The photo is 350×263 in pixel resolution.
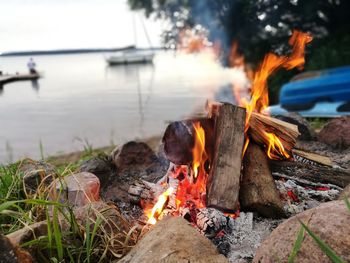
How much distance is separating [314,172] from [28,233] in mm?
2701

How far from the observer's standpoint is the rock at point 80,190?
362 centimetres

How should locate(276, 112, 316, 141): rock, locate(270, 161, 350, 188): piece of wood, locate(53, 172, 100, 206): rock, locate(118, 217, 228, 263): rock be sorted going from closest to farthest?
locate(118, 217, 228, 263): rock < locate(53, 172, 100, 206): rock < locate(270, 161, 350, 188): piece of wood < locate(276, 112, 316, 141): rock

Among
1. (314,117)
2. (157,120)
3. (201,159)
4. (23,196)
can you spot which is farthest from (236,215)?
(157,120)

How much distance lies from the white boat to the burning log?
66986 mm

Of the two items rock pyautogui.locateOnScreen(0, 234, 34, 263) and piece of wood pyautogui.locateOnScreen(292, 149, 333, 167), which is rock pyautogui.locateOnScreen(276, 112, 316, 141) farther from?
rock pyautogui.locateOnScreen(0, 234, 34, 263)

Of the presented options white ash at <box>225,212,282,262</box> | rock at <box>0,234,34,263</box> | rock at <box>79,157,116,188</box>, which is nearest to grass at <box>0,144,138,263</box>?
rock at <box>0,234,34,263</box>

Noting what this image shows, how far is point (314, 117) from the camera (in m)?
9.41

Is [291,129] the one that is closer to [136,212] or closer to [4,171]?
[136,212]

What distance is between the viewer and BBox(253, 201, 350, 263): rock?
2174mm

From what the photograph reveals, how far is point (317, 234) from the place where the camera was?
2.25 metres

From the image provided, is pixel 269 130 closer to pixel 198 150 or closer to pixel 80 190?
pixel 198 150

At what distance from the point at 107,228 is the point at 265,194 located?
140cm

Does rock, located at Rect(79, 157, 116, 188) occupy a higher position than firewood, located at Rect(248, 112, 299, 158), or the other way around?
firewood, located at Rect(248, 112, 299, 158)

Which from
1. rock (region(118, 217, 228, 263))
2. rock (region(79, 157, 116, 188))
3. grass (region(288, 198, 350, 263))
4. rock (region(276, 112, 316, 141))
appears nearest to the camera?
grass (region(288, 198, 350, 263))
